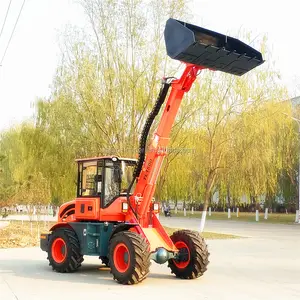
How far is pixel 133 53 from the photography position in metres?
22.9

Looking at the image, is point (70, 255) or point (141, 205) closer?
point (141, 205)

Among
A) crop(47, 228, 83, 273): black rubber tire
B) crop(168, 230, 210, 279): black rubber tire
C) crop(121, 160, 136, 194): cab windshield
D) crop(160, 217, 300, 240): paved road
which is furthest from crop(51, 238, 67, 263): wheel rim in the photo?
crop(160, 217, 300, 240): paved road

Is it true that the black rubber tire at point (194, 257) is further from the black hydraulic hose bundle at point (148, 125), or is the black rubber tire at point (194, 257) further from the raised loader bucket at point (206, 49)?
the raised loader bucket at point (206, 49)

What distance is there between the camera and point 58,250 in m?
12.1

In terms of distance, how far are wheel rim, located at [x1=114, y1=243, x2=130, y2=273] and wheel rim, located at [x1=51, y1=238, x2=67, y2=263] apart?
2089 mm

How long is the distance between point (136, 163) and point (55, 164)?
59.9 ft

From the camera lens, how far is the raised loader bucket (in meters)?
9.73

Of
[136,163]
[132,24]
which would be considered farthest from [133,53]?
[136,163]

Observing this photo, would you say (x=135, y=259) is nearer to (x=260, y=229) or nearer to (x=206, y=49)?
(x=206, y=49)

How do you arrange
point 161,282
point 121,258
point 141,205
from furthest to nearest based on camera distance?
point 141,205 → point 161,282 → point 121,258

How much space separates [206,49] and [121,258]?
428 centimetres

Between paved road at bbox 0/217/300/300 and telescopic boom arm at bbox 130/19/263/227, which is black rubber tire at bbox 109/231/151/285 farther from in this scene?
telescopic boom arm at bbox 130/19/263/227

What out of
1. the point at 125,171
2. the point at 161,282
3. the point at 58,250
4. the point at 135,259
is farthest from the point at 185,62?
the point at 58,250

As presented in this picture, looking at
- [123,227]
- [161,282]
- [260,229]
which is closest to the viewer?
[161,282]
